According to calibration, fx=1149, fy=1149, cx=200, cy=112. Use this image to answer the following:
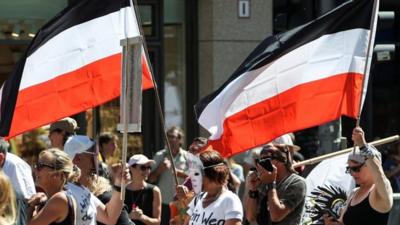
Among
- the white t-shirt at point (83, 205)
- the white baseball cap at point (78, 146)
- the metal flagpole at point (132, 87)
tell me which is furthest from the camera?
the metal flagpole at point (132, 87)

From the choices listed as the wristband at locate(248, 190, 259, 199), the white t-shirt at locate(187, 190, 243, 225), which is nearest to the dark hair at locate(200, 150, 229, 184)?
the white t-shirt at locate(187, 190, 243, 225)

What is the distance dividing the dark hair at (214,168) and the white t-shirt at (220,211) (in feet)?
0.35

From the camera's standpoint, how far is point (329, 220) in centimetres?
836

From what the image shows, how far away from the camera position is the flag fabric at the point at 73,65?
8.77 meters

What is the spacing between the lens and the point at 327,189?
916 centimetres

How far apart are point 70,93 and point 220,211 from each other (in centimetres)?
176

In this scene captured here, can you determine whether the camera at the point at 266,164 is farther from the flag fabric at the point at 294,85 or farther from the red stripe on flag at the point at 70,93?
the red stripe on flag at the point at 70,93

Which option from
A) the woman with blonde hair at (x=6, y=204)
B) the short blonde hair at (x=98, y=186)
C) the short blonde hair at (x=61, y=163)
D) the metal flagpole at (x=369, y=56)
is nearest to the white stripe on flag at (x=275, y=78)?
the metal flagpole at (x=369, y=56)

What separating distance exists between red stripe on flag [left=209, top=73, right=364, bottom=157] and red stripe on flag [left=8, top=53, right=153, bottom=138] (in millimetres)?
835

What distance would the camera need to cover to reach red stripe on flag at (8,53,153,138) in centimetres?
873

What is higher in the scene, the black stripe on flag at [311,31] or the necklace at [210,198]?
the black stripe on flag at [311,31]

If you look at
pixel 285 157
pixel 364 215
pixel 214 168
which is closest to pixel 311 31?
pixel 285 157

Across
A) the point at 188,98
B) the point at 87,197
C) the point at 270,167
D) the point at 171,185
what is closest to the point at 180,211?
the point at 270,167

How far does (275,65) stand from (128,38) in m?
1.48
